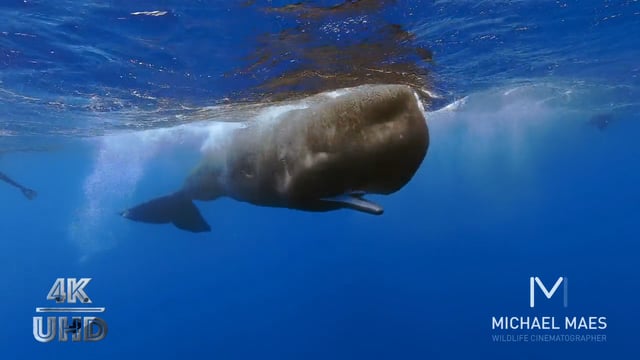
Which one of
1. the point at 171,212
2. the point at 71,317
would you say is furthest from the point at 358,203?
the point at 71,317

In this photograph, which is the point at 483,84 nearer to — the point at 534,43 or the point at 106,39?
the point at 534,43

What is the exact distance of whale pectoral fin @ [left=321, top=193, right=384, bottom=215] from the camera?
4.10 meters

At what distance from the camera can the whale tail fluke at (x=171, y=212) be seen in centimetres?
738

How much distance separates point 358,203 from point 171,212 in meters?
4.25

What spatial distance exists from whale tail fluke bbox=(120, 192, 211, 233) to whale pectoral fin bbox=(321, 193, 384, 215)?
3547 mm

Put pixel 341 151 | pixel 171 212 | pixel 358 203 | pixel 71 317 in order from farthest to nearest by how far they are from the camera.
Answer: pixel 71 317, pixel 171 212, pixel 341 151, pixel 358 203

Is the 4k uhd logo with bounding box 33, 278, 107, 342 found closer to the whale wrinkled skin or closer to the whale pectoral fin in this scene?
the whale wrinkled skin

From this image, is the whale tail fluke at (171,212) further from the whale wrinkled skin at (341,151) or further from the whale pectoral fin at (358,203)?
the whale pectoral fin at (358,203)

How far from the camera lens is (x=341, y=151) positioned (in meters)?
4.48

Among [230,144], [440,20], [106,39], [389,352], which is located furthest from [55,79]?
[389,352]

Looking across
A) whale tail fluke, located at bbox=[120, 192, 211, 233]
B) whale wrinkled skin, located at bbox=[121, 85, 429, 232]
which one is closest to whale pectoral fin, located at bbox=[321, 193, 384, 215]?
whale wrinkled skin, located at bbox=[121, 85, 429, 232]

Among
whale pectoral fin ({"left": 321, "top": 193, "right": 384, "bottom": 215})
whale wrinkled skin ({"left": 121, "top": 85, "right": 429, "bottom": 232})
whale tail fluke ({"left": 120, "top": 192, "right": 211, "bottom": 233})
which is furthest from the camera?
whale tail fluke ({"left": 120, "top": 192, "right": 211, "bottom": 233})

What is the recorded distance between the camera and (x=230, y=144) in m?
6.34

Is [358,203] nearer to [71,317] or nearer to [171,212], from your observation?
[171,212]
